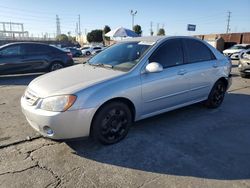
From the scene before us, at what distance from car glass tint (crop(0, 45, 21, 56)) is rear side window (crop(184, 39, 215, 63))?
7299mm

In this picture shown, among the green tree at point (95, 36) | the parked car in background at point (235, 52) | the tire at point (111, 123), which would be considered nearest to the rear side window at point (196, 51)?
the tire at point (111, 123)

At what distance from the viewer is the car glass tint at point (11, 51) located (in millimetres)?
9571

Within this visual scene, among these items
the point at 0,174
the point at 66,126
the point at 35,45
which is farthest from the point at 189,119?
the point at 35,45

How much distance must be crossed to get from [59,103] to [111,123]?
2.81 feet

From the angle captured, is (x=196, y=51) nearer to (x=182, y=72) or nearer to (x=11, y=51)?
(x=182, y=72)

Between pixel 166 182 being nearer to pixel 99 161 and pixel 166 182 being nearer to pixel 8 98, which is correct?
pixel 99 161

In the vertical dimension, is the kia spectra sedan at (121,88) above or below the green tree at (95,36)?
below

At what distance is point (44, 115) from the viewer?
10.6 feet

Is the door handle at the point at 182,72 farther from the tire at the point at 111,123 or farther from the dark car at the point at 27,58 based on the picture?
the dark car at the point at 27,58

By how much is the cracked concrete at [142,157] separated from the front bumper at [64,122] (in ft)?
1.16

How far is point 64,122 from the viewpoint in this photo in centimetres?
322

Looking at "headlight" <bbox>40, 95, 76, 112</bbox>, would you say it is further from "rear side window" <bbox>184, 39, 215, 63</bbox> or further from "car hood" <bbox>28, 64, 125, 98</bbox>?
"rear side window" <bbox>184, 39, 215, 63</bbox>

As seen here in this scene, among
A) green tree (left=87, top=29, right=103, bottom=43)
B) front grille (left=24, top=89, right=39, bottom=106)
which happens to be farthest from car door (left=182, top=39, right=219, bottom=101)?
green tree (left=87, top=29, right=103, bottom=43)

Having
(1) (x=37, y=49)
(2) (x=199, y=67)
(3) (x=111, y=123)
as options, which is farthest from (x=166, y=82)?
(1) (x=37, y=49)
